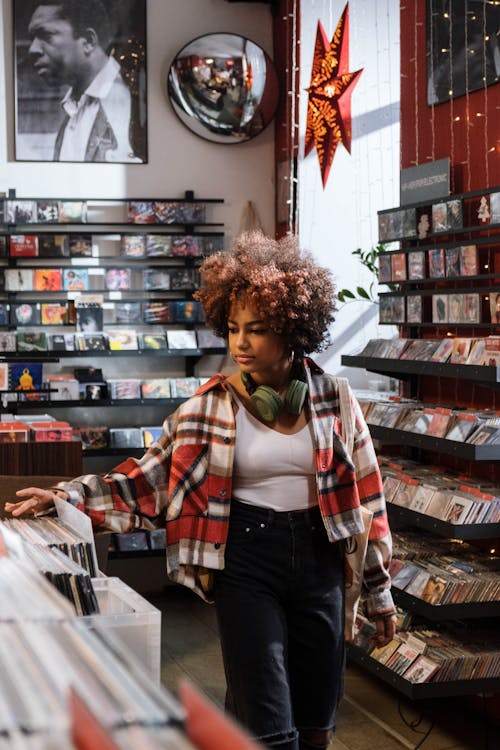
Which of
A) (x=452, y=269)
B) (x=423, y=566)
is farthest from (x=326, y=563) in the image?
(x=452, y=269)

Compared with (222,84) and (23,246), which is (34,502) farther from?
(222,84)

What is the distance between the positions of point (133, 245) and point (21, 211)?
708mm

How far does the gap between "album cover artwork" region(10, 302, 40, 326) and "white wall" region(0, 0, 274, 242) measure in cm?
70

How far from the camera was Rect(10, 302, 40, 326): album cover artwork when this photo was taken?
666 centimetres

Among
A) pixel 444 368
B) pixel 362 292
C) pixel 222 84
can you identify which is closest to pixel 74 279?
pixel 222 84

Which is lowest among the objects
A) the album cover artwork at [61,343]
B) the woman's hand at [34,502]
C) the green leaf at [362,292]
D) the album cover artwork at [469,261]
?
the woman's hand at [34,502]

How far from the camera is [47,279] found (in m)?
6.71

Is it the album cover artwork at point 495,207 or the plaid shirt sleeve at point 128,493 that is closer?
the plaid shirt sleeve at point 128,493

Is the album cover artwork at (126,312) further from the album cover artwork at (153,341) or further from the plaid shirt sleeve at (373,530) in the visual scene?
the plaid shirt sleeve at (373,530)

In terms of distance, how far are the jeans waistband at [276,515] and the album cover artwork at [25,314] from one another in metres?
4.30

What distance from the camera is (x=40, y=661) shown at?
927mm

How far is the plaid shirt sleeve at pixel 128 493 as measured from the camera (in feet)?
8.49

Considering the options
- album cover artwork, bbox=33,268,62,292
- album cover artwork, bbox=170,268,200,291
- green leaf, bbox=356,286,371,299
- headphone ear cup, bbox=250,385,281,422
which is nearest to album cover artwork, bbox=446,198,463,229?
green leaf, bbox=356,286,371,299

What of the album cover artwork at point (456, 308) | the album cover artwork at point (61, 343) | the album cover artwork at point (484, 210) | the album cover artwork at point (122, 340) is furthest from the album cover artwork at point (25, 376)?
the album cover artwork at point (484, 210)
